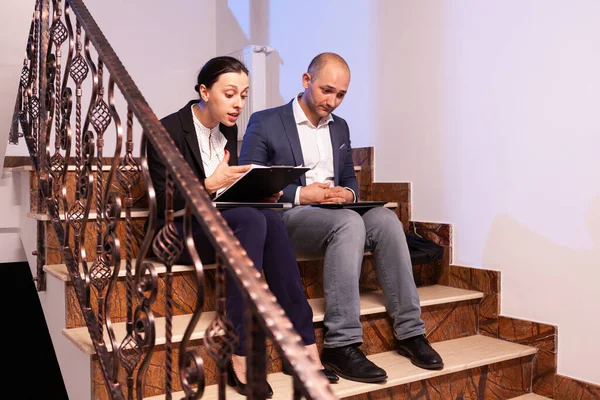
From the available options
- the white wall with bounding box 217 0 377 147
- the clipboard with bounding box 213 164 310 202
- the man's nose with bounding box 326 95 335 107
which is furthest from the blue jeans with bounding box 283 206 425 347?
the white wall with bounding box 217 0 377 147

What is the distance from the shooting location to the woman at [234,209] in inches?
78.4

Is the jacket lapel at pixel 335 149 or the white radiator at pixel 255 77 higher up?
the white radiator at pixel 255 77

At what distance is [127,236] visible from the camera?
5.05ft

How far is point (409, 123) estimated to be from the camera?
10.0 feet

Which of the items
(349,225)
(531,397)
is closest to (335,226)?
(349,225)

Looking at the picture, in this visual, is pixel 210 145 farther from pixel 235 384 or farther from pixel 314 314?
pixel 235 384

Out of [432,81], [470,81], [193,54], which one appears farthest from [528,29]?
[193,54]

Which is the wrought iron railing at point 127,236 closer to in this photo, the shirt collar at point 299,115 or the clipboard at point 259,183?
the clipboard at point 259,183

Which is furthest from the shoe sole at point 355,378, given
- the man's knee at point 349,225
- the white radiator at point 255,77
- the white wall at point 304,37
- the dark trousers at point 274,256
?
the white radiator at point 255,77

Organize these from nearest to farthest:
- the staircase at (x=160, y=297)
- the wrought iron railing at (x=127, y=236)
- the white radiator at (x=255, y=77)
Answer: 1. the wrought iron railing at (x=127, y=236)
2. the staircase at (x=160, y=297)
3. the white radiator at (x=255, y=77)

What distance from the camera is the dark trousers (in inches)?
78.6

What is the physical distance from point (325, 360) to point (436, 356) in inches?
14.9

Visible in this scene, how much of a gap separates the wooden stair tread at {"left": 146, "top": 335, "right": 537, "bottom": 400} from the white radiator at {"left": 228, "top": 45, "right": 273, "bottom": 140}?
204cm

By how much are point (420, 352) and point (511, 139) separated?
0.96 metres
